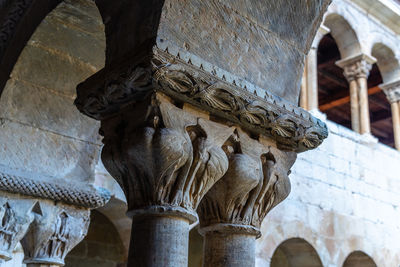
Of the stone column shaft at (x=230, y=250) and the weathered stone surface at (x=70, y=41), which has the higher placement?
the weathered stone surface at (x=70, y=41)

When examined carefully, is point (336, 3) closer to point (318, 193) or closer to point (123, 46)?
point (318, 193)

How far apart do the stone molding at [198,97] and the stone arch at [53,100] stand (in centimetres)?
89

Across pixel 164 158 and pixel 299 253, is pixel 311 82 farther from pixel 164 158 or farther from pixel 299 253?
pixel 164 158

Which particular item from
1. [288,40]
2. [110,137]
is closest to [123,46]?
[110,137]

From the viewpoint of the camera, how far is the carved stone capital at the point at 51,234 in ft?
9.95

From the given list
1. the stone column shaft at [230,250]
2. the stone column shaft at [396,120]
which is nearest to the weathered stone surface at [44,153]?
the stone column shaft at [230,250]

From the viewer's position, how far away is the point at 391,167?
24.7ft

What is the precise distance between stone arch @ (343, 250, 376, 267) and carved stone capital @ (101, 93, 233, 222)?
16.8 feet

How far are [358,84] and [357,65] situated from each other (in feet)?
0.90

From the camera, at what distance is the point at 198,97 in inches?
84.0

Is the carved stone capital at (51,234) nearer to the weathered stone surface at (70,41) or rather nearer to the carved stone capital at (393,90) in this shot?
the weathered stone surface at (70,41)

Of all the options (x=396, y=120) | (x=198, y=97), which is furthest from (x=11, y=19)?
(x=396, y=120)

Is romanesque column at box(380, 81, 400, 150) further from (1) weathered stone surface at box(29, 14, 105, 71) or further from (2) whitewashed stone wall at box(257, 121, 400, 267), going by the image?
(1) weathered stone surface at box(29, 14, 105, 71)

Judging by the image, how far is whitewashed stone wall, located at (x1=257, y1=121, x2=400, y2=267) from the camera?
607 centimetres
